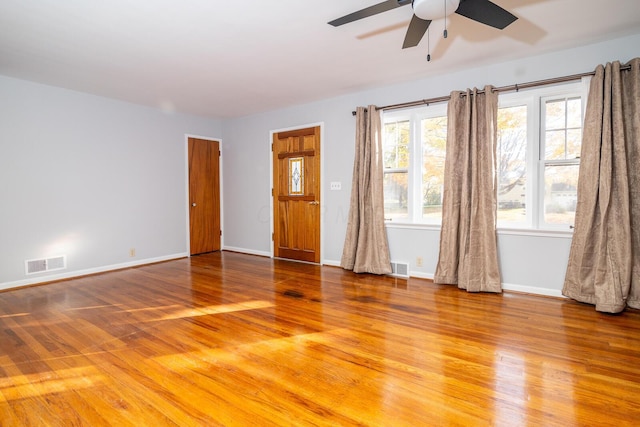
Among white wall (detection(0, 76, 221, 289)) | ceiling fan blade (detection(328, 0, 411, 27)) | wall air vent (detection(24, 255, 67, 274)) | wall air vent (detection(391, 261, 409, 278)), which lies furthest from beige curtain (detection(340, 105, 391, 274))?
wall air vent (detection(24, 255, 67, 274))

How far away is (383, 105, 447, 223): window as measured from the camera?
14.7ft

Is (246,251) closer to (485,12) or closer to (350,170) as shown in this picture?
(350,170)

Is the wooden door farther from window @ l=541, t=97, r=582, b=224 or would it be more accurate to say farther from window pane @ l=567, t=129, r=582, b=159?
window pane @ l=567, t=129, r=582, b=159

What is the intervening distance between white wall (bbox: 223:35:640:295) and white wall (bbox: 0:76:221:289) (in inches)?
39.9

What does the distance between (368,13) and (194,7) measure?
55.0 inches

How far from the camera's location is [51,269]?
4.52m

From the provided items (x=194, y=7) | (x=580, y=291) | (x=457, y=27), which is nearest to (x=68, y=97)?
(x=194, y=7)

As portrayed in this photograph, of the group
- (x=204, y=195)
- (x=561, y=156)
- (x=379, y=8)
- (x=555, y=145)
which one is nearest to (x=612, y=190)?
(x=561, y=156)

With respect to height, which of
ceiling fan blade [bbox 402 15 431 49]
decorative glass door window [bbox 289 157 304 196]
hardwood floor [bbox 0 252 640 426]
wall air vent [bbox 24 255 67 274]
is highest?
ceiling fan blade [bbox 402 15 431 49]

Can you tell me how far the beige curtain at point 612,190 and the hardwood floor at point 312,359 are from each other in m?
0.32

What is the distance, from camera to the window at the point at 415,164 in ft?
14.7

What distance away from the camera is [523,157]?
393 cm

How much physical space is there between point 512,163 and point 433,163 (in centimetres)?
92

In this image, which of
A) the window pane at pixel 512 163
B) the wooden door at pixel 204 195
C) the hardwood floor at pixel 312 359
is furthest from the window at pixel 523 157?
the wooden door at pixel 204 195
